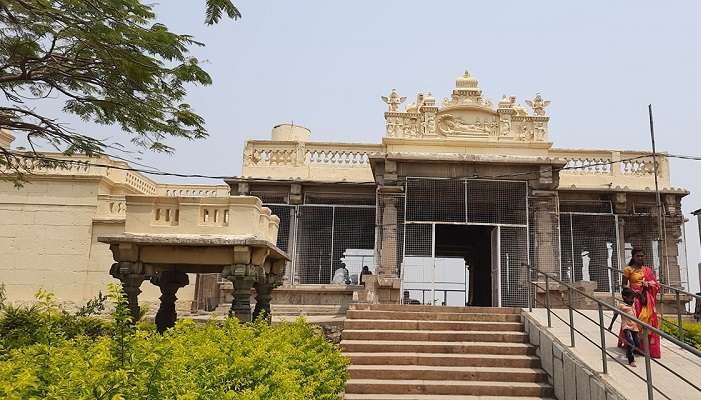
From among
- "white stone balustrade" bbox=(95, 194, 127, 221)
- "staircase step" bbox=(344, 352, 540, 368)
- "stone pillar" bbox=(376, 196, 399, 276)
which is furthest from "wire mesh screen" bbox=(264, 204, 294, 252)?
"staircase step" bbox=(344, 352, 540, 368)

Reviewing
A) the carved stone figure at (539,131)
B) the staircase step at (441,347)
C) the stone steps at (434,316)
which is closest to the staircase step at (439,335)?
the staircase step at (441,347)

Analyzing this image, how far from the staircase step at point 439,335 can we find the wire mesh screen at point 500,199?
5016mm

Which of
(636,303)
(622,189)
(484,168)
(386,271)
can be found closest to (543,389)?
(636,303)

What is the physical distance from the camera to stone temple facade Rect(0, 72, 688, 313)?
1348 centimetres

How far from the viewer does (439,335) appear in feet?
29.0

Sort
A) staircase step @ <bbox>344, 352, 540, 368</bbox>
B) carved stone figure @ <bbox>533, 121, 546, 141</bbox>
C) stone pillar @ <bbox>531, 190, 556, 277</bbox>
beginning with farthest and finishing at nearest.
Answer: carved stone figure @ <bbox>533, 121, 546, 141</bbox>
stone pillar @ <bbox>531, 190, 556, 277</bbox>
staircase step @ <bbox>344, 352, 540, 368</bbox>

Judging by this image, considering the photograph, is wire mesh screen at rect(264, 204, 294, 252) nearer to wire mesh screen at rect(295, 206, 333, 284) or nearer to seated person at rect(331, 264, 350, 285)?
wire mesh screen at rect(295, 206, 333, 284)

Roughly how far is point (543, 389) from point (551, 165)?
24.0 ft

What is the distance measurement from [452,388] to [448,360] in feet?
2.36

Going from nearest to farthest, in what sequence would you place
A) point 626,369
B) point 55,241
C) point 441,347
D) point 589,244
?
point 626,369 < point 441,347 < point 55,241 < point 589,244

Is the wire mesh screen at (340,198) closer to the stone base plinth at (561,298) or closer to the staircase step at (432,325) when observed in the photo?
the stone base plinth at (561,298)

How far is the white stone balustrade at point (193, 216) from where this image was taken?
337 inches

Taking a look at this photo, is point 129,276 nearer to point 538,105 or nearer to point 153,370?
point 153,370

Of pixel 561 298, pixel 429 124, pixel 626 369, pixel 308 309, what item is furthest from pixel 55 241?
pixel 626 369
